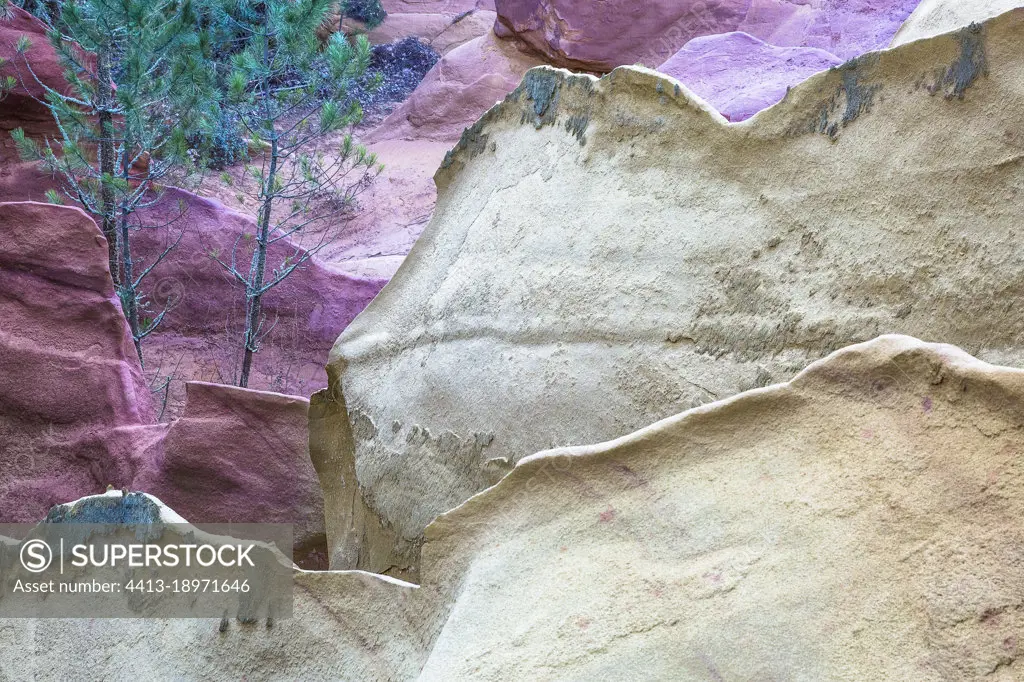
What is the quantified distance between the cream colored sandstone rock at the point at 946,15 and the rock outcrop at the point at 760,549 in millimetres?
834

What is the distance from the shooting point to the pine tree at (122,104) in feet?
13.6

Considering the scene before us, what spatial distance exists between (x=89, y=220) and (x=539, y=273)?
173 centimetres

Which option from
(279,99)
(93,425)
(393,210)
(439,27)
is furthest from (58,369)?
(439,27)

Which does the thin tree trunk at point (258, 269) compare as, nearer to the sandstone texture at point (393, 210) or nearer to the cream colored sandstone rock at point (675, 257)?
the sandstone texture at point (393, 210)

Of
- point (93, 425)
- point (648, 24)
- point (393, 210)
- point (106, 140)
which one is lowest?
point (93, 425)

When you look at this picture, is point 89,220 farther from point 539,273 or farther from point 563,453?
point 563,453

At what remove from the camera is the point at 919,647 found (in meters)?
0.86

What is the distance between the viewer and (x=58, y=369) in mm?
2875

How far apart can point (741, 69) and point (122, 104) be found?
2.40 meters

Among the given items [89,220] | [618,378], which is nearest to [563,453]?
[618,378]

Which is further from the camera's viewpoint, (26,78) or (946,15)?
(26,78)

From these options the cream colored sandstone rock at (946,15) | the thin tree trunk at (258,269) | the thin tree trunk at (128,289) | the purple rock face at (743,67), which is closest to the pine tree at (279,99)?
the thin tree trunk at (258,269)

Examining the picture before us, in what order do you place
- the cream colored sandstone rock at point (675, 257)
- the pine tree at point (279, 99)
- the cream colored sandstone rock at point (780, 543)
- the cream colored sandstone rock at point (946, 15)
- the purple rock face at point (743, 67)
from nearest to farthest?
the cream colored sandstone rock at point (780, 543)
the cream colored sandstone rock at point (675, 257)
the cream colored sandstone rock at point (946, 15)
the purple rock face at point (743, 67)
the pine tree at point (279, 99)

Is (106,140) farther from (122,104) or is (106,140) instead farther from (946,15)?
(946,15)
